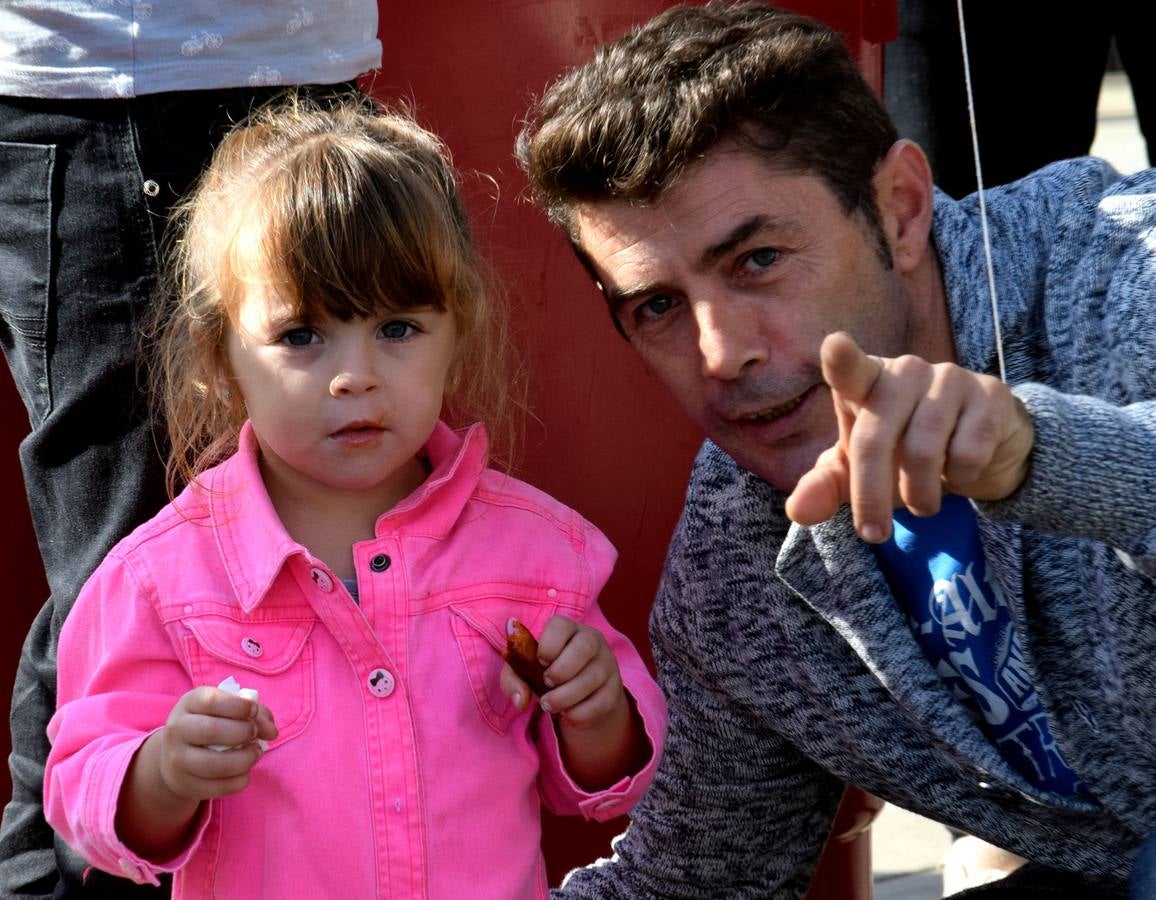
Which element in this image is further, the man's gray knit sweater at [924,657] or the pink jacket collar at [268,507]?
the man's gray knit sweater at [924,657]

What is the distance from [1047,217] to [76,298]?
1.00m

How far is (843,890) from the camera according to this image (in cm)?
246

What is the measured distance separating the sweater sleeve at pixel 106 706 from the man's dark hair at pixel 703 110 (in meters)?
0.67

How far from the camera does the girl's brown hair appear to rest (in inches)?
63.7

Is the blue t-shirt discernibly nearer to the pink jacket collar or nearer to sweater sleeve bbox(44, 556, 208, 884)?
the pink jacket collar

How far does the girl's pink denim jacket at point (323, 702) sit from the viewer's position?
5.10 feet

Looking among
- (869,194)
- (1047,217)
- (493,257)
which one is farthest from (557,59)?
(1047,217)

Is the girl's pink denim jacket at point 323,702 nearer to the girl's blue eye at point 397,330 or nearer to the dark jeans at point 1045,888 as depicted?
the girl's blue eye at point 397,330

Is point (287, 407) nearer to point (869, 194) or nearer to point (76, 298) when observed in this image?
point (76, 298)

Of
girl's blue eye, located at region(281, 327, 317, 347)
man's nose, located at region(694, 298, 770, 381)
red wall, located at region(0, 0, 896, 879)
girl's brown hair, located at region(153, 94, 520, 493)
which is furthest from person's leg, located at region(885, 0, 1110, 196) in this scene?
girl's blue eye, located at region(281, 327, 317, 347)

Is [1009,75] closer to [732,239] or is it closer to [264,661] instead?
[732,239]

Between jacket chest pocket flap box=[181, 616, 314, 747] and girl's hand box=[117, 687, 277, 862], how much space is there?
73 millimetres

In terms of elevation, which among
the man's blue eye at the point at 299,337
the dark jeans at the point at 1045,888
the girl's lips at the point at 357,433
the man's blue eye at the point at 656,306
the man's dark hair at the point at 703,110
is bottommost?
the dark jeans at the point at 1045,888

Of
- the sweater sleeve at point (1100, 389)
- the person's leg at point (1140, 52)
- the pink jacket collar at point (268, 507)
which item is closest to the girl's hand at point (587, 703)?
the pink jacket collar at point (268, 507)
